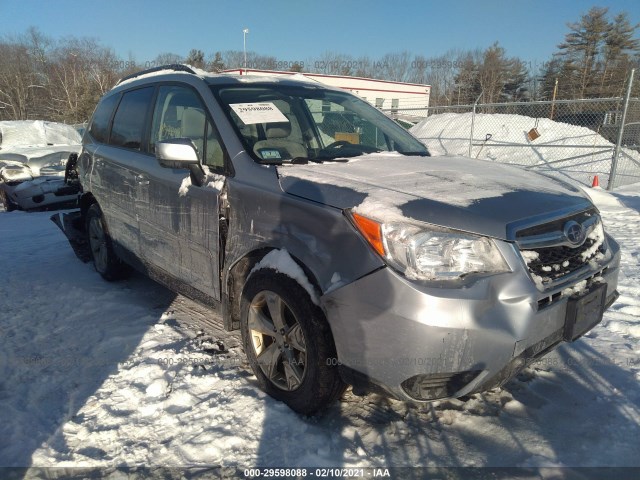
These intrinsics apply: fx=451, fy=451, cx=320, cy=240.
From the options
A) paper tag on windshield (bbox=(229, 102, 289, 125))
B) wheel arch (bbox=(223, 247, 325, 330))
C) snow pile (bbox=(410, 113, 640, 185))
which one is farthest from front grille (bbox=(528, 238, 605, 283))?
snow pile (bbox=(410, 113, 640, 185))

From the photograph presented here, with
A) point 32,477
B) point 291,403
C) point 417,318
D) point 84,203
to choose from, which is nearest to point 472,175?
point 417,318

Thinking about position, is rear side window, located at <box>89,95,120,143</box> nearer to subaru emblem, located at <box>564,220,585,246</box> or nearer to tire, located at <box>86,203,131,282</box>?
tire, located at <box>86,203,131,282</box>

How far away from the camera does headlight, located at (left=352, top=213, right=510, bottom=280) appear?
2.00 meters

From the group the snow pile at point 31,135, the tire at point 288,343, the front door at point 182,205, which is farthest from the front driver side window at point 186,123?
the snow pile at point 31,135

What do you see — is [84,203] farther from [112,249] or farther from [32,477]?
[32,477]

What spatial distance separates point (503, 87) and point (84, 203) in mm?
38510

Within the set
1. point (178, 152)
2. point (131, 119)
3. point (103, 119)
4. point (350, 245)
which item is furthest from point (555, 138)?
point (350, 245)

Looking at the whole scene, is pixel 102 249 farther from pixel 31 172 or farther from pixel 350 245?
pixel 31 172

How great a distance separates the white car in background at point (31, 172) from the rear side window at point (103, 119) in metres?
4.32

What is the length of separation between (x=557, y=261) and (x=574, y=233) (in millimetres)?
204

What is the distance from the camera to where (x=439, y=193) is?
2217mm

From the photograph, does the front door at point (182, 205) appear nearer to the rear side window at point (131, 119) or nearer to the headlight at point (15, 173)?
the rear side window at point (131, 119)

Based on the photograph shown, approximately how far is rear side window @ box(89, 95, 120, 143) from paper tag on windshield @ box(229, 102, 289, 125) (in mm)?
1968

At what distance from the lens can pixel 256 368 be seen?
2.72 m
